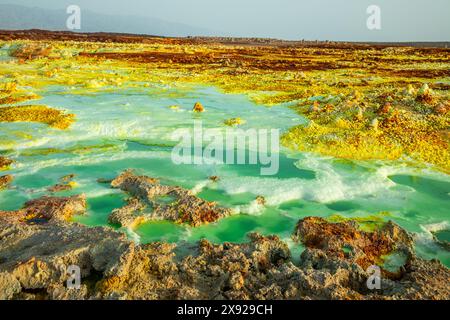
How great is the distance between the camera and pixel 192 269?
465 centimetres

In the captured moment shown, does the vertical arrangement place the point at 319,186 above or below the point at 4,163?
below

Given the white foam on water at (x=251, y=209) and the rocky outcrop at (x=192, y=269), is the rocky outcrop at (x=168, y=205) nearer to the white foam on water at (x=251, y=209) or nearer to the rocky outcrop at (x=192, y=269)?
the white foam on water at (x=251, y=209)

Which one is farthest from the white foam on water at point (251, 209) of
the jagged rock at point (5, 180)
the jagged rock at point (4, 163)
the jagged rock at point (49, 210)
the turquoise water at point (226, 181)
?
the jagged rock at point (4, 163)

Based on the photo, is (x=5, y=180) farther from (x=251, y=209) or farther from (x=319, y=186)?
(x=319, y=186)

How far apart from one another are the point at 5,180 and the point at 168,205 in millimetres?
3617

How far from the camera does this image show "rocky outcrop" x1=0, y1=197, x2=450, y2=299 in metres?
4.14

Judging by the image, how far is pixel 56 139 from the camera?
35.6ft

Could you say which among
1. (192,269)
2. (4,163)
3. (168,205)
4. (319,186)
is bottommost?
(192,269)

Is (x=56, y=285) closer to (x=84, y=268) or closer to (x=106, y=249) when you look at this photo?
(x=84, y=268)

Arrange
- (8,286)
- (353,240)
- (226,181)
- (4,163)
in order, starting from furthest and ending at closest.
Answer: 1. (4,163)
2. (226,181)
3. (353,240)
4. (8,286)

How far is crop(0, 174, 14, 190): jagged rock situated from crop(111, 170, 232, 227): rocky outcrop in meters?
2.10

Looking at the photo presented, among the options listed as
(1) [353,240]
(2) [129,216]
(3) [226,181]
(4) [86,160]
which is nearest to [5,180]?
(4) [86,160]

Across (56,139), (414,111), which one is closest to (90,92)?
(56,139)

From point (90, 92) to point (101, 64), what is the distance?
48.6ft
